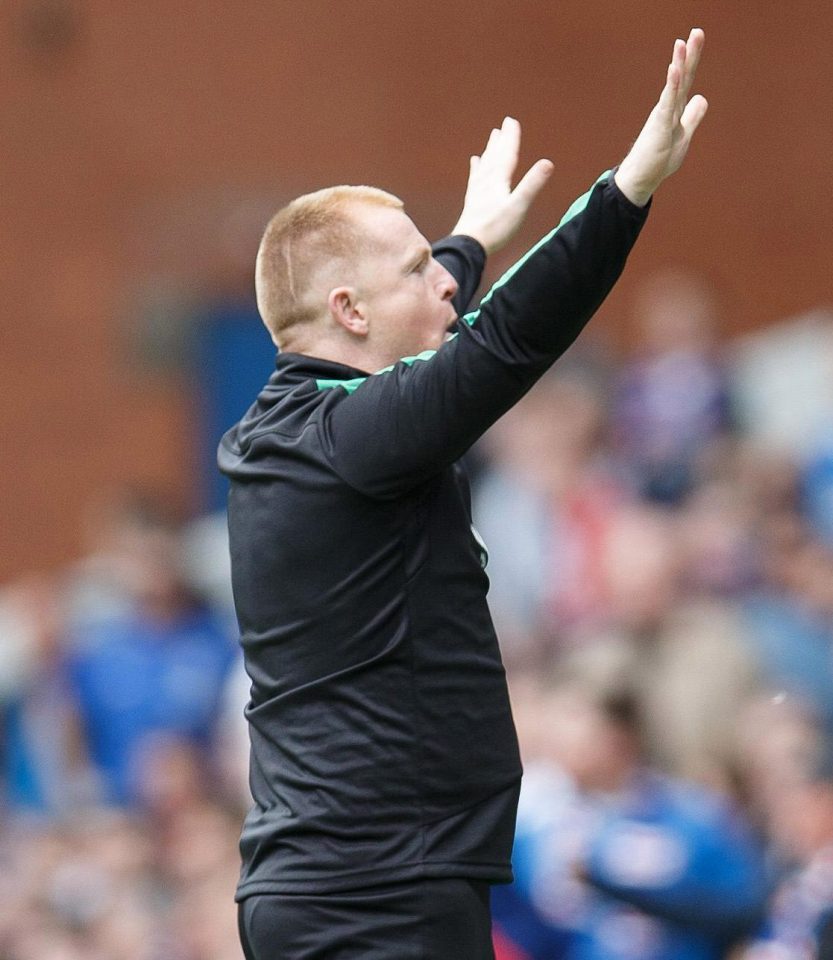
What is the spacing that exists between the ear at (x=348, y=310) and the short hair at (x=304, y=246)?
28 millimetres

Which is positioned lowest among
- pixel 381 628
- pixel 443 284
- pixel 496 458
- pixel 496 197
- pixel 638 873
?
pixel 638 873

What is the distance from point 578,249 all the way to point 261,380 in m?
7.43

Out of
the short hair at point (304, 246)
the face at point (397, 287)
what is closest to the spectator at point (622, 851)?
the face at point (397, 287)

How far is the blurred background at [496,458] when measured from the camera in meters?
4.73

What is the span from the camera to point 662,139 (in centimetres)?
281

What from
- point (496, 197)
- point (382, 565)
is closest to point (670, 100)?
point (382, 565)

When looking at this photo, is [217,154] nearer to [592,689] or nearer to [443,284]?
[592,689]

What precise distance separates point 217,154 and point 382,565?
25.1 feet

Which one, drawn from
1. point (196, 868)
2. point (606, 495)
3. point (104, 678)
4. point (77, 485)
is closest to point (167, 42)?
point (77, 485)

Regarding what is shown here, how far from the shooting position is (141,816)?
6.90 meters

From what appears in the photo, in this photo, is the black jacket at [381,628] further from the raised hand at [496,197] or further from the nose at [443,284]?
the raised hand at [496,197]

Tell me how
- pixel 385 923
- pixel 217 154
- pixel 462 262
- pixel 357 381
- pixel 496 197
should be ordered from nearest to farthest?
1. pixel 385 923
2. pixel 357 381
3. pixel 462 262
4. pixel 496 197
5. pixel 217 154

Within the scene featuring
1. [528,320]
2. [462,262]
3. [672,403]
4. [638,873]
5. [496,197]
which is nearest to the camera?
[528,320]

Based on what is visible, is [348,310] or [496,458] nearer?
[348,310]
